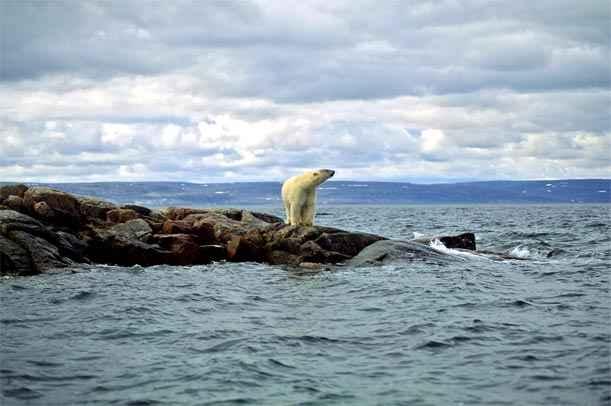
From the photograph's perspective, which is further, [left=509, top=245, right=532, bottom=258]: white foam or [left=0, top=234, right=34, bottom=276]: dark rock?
[left=509, top=245, right=532, bottom=258]: white foam

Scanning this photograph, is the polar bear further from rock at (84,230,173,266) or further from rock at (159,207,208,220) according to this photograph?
rock at (159,207,208,220)

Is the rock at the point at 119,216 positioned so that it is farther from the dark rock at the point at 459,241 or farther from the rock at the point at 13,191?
the dark rock at the point at 459,241

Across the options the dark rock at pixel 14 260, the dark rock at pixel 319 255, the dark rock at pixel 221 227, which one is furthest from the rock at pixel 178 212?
the dark rock at pixel 14 260

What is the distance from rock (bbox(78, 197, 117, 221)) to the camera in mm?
28938

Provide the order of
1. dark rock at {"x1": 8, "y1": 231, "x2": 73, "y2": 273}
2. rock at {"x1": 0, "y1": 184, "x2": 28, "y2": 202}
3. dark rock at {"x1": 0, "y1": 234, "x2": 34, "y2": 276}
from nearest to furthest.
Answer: dark rock at {"x1": 0, "y1": 234, "x2": 34, "y2": 276}
dark rock at {"x1": 8, "y1": 231, "x2": 73, "y2": 273}
rock at {"x1": 0, "y1": 184, "x2": 28, "y2": 202}

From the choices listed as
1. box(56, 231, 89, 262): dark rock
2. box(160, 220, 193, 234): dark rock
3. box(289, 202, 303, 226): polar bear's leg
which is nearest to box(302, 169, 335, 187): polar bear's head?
box(289, 202, 303, 226): polar bear's leg

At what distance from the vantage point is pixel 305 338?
13.7 metres

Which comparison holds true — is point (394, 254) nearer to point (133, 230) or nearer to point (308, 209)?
point (308, 209)

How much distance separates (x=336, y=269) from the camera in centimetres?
2436

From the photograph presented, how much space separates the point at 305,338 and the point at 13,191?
59.9 feet

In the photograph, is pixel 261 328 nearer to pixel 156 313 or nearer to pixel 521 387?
pixel 156 313

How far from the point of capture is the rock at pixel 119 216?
2941cm

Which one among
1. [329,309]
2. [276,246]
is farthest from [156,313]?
[276,246]

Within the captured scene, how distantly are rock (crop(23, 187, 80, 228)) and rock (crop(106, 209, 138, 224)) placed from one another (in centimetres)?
166
